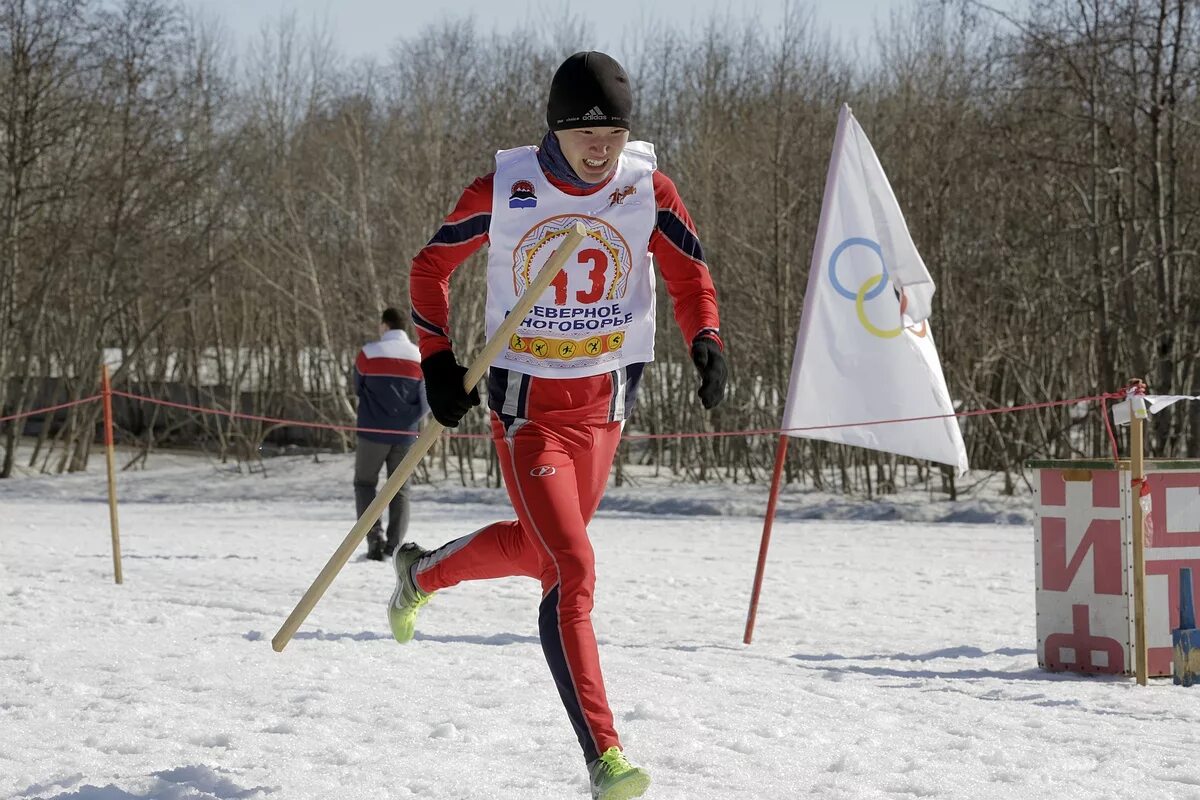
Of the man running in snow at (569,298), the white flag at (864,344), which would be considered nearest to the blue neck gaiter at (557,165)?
the man running in snow at (569,298)

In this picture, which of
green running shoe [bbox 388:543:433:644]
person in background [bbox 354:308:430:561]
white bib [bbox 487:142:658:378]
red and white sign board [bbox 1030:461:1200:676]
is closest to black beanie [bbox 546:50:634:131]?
white bib [bbox 487:142:658:378]

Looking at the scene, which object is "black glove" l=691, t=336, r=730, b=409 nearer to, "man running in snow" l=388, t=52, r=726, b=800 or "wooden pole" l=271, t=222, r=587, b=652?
"man running in snow" l=388, t=52, r=726, b=800

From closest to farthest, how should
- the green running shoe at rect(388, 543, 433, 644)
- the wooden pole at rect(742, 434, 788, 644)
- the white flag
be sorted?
the green running shoe at rect(388, 543, 433, 644) → the wooden pole at rect(742, 434, 788, 644) → the white flag

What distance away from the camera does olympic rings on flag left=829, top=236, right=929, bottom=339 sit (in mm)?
7227

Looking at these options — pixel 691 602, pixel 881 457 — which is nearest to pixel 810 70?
pixel 881 457

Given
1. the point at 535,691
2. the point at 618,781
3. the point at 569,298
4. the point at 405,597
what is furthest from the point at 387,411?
the point at 618,781

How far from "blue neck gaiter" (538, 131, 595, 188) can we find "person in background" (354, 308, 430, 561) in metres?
6.30

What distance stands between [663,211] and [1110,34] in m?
12.4

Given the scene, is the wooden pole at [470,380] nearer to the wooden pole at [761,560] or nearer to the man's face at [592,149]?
the man's face at [592,149]

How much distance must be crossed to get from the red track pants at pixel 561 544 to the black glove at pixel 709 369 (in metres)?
0.34

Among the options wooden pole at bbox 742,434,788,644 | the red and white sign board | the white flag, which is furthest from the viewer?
the white flag

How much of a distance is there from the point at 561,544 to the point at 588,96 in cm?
120

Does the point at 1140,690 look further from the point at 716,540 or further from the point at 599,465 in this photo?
the point at 716,540

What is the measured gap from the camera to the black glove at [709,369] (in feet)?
12.3
